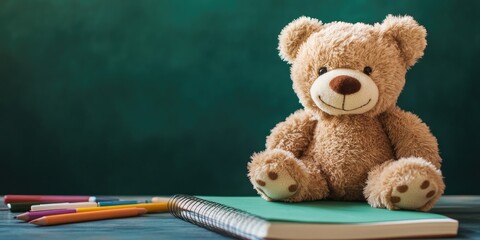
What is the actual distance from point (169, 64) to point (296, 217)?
2.68ft

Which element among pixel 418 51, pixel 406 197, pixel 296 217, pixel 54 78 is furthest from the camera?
pixel 54 78

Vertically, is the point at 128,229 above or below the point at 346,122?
below

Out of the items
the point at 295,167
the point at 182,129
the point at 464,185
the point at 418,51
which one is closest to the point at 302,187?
the point at 295,167

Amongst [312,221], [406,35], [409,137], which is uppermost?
[406,35]

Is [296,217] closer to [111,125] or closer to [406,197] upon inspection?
[406,197]

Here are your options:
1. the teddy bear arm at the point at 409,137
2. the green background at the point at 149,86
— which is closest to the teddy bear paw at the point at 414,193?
Answer: the teddy bear arm at the point at 409,137

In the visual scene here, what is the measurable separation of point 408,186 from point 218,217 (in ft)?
0.80

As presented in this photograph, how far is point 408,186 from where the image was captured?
33.0 inches

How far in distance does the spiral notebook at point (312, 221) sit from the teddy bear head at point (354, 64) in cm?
15

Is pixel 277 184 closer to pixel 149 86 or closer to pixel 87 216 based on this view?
pixel 87 216

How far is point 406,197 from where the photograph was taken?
0.84 meters

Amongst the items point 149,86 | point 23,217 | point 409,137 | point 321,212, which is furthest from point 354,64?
point 149,86

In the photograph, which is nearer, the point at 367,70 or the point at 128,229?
the point at 128,229

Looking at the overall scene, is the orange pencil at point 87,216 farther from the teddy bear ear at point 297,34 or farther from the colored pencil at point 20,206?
the teddy bear ear at point 297,34
